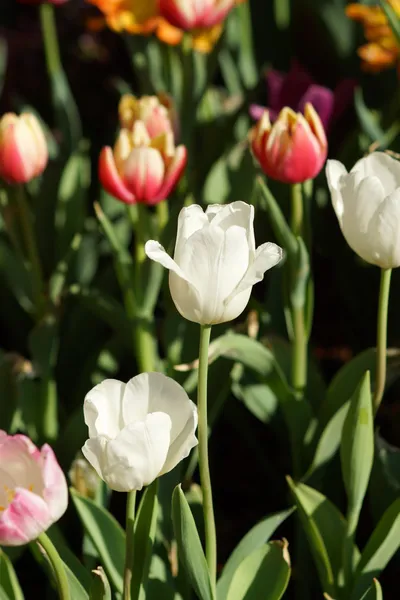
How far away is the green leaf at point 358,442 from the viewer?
29.4 inches

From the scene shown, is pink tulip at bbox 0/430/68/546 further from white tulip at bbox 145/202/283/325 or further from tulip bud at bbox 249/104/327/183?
tulip bud at bbox 249/104/327/183

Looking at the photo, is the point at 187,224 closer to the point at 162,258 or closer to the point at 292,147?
the point at 162,258

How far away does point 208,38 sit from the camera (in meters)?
1.42

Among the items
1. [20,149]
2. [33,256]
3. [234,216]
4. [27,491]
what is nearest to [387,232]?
[234,216]

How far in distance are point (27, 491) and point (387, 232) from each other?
1.19 ft

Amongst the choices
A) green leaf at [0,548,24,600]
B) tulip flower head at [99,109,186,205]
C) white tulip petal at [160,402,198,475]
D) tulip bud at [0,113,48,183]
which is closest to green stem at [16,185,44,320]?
tulip bud at [0,113,48,183]

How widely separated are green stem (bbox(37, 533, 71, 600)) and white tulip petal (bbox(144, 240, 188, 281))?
0.71 ft

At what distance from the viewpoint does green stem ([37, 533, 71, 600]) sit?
61cm

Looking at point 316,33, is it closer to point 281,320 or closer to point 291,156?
point 281,320

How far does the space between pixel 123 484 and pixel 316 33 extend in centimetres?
136

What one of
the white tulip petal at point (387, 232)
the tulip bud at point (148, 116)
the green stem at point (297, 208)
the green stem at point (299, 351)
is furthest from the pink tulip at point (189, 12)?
the white tulip petal at point (387, 232)

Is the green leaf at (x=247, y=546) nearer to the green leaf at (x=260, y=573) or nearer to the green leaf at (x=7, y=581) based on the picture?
the green leaf at (x=260, y=573)

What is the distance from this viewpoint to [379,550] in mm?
769

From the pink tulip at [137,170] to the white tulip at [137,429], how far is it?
34cm
